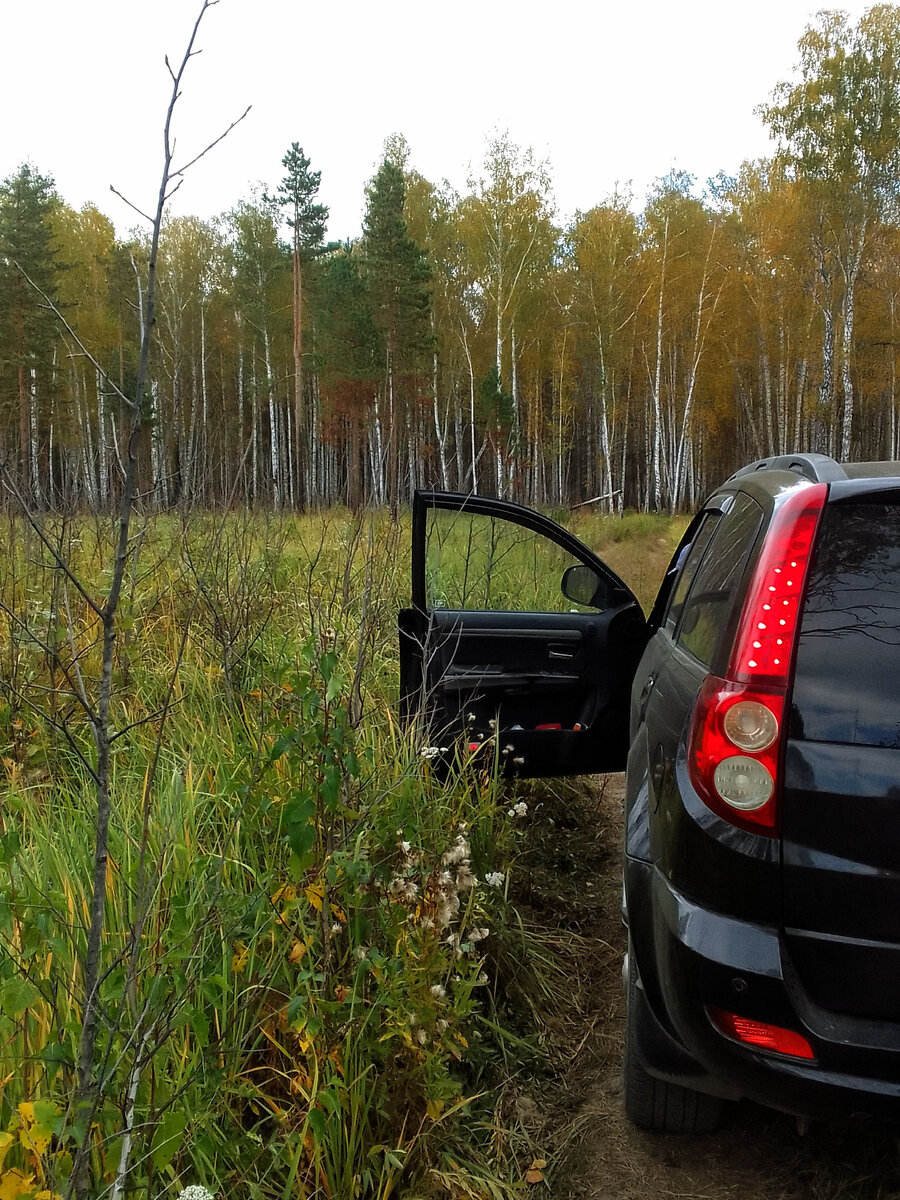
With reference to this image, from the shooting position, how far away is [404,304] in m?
22.3

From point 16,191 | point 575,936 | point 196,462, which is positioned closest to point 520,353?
point 16,191

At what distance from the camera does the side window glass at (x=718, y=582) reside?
180 centimetres

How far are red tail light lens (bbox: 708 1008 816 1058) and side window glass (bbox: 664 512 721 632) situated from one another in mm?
1375

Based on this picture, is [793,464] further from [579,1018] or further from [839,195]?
[839,195]

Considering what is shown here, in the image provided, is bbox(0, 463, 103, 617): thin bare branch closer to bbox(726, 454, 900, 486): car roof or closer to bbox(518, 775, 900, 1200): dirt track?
bbox(726, 454, 900, 486): car roof

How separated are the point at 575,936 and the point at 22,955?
2.16 metres

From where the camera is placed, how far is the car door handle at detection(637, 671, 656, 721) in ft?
8.15

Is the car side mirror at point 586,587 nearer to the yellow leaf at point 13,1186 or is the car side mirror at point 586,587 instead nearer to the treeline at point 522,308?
the yellow leaf at point 13,1186

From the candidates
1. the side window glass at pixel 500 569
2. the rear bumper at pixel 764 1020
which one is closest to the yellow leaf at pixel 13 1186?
the rear bumper at pixel 764 1020

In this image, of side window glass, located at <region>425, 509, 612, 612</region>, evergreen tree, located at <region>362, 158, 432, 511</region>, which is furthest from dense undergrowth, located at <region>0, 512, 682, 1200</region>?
evergreen tree, located at <region>362, 158, 432, 511</region>

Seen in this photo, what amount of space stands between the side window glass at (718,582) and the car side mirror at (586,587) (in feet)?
3.83

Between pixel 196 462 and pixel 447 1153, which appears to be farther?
pixel 196 462

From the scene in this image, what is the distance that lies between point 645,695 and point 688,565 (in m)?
0.63

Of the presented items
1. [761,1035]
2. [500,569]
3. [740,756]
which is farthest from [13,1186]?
[500,569]
